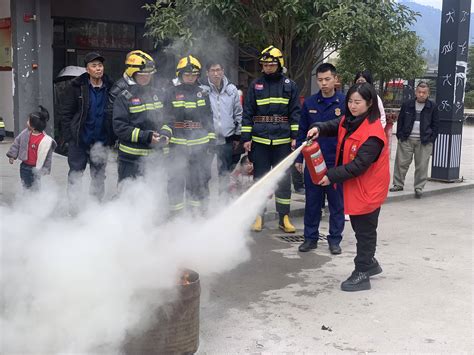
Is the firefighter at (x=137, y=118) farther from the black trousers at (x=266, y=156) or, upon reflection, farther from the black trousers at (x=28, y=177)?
the black trousers at (x=28, y=177)

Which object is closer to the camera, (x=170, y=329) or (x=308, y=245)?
(x=170, y=329)

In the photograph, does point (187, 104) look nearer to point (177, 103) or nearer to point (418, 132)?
point (177, 103)

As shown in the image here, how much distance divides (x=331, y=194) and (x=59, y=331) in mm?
3303

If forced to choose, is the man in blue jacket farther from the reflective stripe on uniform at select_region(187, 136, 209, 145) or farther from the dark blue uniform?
the reflective stripe on uniform at select_region(187, 136, 209, 145)

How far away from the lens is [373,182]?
472 centimetres

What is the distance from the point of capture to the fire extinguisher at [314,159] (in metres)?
4.98

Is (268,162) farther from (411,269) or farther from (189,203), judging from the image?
(411,269)

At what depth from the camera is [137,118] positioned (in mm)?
5582

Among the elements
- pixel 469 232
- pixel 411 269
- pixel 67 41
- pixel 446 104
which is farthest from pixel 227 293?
pixel 67 41

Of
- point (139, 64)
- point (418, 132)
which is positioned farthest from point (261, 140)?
point (418, 132)

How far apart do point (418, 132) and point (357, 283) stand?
4.97 metres

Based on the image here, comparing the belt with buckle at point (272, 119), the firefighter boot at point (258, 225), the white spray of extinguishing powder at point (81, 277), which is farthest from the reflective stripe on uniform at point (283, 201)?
the white spray of extinguishing powder at point (81, 277)

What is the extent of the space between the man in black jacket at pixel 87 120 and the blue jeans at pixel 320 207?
2145 mm

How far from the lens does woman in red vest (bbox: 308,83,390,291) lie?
15.2 feet
